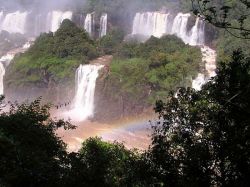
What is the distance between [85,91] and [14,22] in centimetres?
3189

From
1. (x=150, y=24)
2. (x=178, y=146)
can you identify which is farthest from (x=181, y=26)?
(x=178, y=146)

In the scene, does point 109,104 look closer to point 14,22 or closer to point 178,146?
point 178,146

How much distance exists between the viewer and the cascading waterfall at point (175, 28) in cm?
4565

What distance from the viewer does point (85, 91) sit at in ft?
128

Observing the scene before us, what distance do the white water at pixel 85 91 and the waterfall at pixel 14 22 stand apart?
91.1ft

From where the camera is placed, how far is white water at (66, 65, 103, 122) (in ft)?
125

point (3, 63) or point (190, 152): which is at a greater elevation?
point (3, 63)

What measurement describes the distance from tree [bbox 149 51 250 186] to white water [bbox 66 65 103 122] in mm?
26871

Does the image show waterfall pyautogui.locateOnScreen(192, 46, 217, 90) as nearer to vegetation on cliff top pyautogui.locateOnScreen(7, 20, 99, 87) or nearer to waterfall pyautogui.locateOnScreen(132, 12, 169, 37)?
waterfall pyautogui.locateOnScreen(132, 12, 169, 37)

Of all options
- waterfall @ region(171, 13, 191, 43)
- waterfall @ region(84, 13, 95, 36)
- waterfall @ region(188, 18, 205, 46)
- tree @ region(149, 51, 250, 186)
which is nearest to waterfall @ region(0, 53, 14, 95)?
waterfall @ region(84, 13, 95, 36)

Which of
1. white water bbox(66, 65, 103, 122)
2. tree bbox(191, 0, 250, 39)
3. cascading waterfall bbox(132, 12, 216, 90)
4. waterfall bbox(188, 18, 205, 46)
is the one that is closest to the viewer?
tree bbox(191, 0, 250, 39)

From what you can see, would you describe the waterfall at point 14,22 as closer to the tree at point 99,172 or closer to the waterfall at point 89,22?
the waterfall at point 89,22

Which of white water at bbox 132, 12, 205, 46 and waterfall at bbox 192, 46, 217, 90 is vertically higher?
white water at bbox 132, 12, 205, 46

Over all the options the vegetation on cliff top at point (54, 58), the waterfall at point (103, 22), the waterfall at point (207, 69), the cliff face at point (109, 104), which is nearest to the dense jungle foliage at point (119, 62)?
the vegetation on cliff top at point (54, 58)
